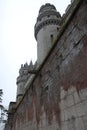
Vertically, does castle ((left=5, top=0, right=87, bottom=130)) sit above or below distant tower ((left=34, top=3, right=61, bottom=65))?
below

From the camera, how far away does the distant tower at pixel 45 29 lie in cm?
2369

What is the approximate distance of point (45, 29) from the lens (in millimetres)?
25031

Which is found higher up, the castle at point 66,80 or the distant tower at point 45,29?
the distant tower at point 45,29

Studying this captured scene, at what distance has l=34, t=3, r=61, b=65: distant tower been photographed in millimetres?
23688

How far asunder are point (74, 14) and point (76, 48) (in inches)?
38.6

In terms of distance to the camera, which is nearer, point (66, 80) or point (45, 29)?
point (66, 80)

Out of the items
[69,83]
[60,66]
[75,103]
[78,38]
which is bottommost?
[75,103]

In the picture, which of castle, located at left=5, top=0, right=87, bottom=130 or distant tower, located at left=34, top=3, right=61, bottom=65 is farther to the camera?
distant tower, located at left=34, top=3, right=61, bottom=65

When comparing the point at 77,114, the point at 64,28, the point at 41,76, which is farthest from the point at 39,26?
the point at 77,114

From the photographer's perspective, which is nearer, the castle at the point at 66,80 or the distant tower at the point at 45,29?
the castle at the point at 66,80

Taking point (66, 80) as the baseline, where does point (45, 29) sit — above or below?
above

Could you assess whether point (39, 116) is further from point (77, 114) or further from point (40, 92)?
point (77, 114)

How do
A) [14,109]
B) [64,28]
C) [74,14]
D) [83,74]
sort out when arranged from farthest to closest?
1. [14,109]
2. [64,28]
3. [74,14]
4. [83,74]

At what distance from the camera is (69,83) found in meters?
4.24
